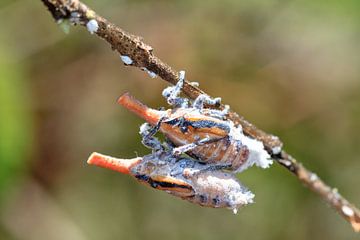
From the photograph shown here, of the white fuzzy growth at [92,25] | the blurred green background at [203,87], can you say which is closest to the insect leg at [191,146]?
the white fuzzy growth at [92,25]

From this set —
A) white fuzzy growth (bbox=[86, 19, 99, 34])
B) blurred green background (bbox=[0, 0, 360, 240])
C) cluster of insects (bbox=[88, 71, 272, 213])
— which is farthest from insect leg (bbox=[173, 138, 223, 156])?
blurred green background (bbox=[0, 0, 360, 240])

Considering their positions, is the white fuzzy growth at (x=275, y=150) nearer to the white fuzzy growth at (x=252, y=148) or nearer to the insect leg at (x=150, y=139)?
the white fuzzy growth at (x=252, y=148)

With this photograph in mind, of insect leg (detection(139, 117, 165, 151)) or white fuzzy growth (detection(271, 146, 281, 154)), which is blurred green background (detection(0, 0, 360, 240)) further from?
insect leg (detection(139, 117, 165, 151))

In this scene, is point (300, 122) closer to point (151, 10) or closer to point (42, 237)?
point (151, 10)

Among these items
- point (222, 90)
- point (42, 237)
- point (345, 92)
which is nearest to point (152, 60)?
point (222, 90)

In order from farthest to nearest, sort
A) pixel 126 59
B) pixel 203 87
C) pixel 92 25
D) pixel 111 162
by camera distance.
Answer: pixel 203 87 → pixel 111 162 → pixel 126 59 → pixel 92 25

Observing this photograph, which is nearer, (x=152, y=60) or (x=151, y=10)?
(x=152, y=60)

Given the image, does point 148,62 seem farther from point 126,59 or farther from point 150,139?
point 150,139

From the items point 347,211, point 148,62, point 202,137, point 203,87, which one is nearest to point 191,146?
point 202,137
